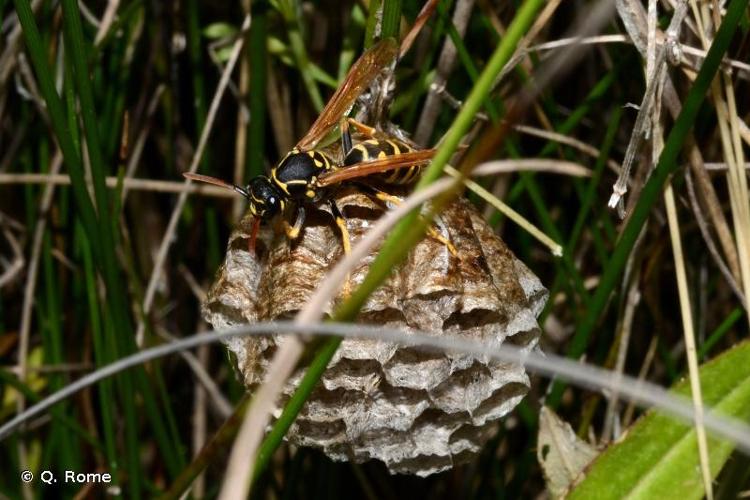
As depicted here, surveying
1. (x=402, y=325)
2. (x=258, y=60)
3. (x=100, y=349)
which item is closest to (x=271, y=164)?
(x=258, y=60)

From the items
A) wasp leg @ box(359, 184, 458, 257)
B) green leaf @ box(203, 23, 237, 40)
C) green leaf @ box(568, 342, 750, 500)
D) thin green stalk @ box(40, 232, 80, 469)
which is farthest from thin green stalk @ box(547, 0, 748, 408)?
thin green stalk @ box(40, 232, 80, 469)

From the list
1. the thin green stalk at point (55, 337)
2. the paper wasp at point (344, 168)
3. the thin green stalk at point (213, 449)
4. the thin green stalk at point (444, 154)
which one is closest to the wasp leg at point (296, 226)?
the paper wasp at point (344, 168)

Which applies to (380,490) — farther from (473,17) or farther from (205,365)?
(473,17)

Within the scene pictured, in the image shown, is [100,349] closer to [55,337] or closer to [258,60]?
[55,337]

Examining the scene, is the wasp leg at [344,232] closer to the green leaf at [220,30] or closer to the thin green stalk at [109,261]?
the thin green stalk at [109,261]

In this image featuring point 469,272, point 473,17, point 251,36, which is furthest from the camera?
point 473,17

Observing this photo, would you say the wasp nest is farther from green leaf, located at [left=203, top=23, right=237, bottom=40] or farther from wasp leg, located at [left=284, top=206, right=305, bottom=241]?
green leaf, located at [left=203, top=23, right=237, bottom=40]

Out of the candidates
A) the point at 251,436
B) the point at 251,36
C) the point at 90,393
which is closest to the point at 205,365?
the point at 90,393
